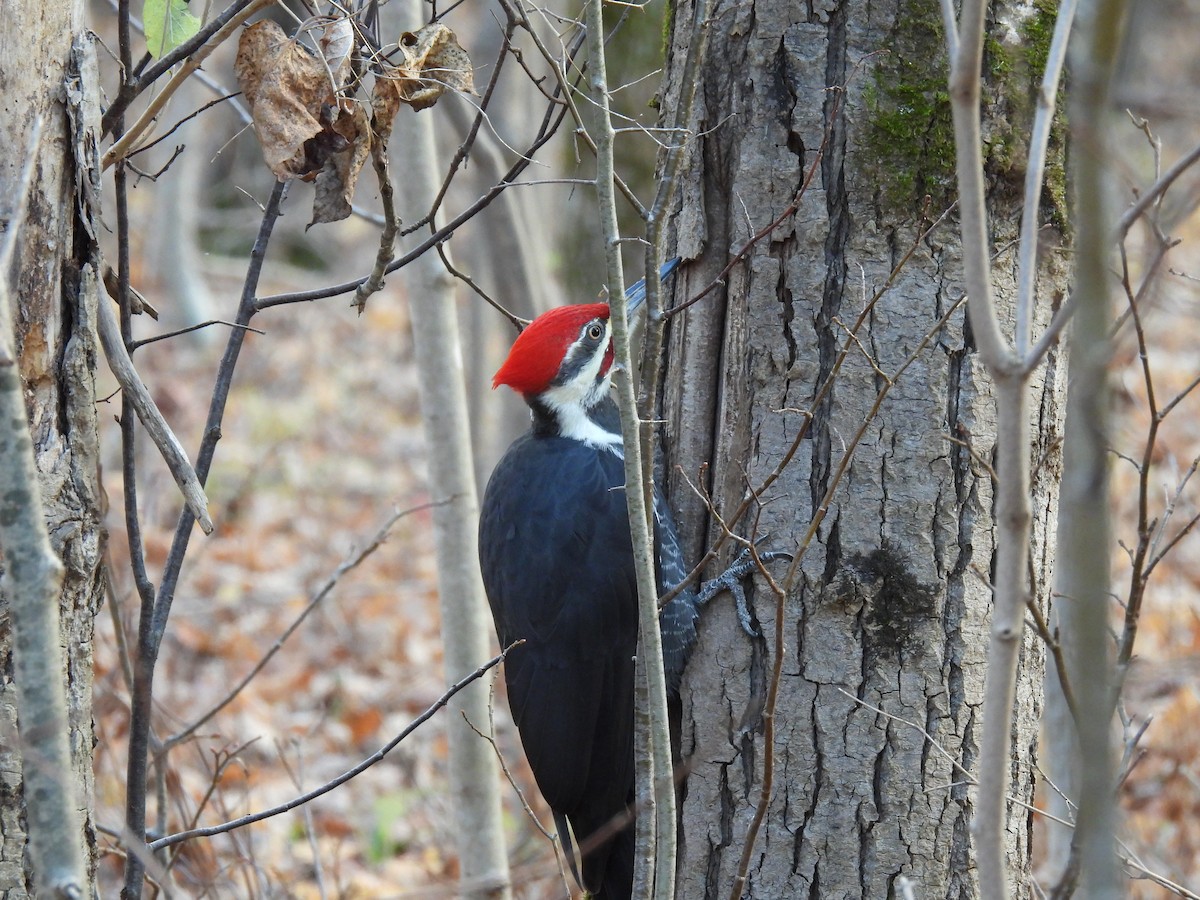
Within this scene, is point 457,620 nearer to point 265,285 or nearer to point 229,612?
point 229,612

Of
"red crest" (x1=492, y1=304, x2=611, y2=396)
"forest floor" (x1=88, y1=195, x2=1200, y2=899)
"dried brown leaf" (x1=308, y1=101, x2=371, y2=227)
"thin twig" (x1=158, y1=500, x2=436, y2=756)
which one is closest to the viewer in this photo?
"dried brown leaf" (x1=308, y1=101, x2=371, y2=227)

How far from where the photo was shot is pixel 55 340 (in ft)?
5.18

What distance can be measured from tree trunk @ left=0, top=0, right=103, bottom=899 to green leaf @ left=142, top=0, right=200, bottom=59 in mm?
Answer: 142

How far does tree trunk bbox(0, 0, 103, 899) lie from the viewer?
4.91 ft

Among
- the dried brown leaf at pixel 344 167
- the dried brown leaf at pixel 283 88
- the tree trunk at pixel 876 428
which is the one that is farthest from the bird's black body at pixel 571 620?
the dried brown leaf at pixel 283 88

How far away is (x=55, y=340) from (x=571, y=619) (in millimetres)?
1478

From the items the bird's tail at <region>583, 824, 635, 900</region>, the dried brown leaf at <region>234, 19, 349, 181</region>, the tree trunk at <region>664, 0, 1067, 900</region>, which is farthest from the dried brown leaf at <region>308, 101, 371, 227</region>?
the bird's tail at <region>583, 824, 635, 900</region>

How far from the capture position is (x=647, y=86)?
4.81 metres

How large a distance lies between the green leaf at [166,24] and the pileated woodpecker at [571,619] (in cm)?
125

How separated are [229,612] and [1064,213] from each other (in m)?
Answer: 5.46

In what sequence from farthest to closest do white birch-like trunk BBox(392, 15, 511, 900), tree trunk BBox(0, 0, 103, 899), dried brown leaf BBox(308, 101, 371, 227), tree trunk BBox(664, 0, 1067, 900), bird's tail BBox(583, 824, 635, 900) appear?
white birch-like trunk BBox(392, 15, 511, 900), bird's tail BBox(583, 824, 635, 900), tree trunk BBox(664, 0, 1067, 900), dried brown leaf BBox(308, 101, 371, 227), tree trunk BBox(0, 0, 103, 899)

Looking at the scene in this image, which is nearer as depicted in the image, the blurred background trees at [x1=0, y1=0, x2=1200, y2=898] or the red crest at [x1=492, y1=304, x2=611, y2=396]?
the blurred background trees at [x1=0, y1=0, x2=1200, y2=898]

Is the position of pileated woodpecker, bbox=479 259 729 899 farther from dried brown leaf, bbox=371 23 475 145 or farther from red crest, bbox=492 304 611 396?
dried brown leaf, bbox=371 23 475 145

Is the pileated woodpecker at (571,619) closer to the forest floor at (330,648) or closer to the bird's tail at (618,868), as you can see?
the bird's tail at (618,868)
